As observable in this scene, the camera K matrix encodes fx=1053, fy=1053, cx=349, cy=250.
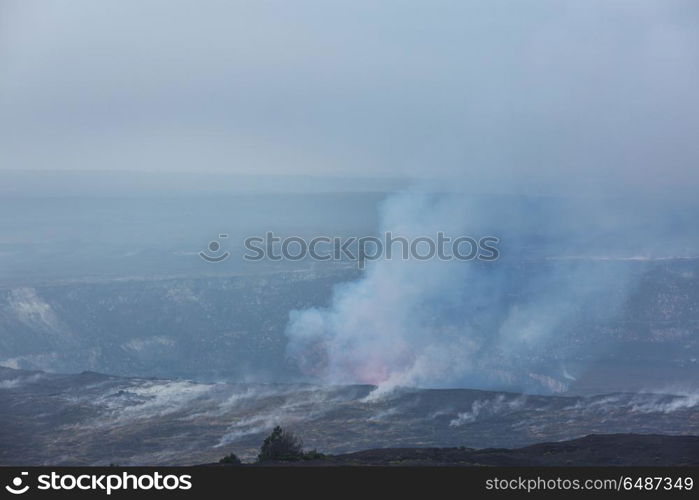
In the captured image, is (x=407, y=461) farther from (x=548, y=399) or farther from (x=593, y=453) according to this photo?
(x=548, y=399)

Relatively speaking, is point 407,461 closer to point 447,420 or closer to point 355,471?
point 355,471

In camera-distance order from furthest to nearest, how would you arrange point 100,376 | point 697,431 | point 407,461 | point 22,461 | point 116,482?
point 100,376
point 697,431
point 22,461
point 407,461
point 116,482

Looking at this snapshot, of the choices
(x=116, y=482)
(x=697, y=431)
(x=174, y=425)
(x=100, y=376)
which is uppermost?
(x=100, y=376)

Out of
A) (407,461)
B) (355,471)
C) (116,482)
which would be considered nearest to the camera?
(116,482)

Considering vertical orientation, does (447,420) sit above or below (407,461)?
above

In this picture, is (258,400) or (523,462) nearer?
(523,462)

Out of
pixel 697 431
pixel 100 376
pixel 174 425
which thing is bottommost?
pixel 697 431

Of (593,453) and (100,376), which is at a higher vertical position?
(100,376)

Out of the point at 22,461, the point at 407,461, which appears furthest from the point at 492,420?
the point at 22,461

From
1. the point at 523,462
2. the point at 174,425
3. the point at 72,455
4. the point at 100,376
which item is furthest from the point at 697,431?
the point at 100,376
